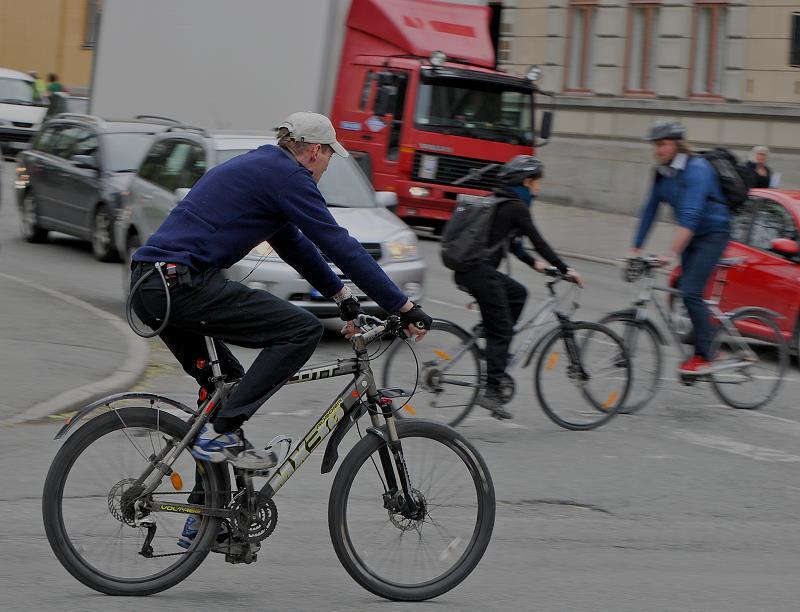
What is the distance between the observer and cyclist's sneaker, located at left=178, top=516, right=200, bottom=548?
5.00 m

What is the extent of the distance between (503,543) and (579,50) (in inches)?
924

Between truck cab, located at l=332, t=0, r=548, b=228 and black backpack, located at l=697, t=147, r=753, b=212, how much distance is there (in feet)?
32.1

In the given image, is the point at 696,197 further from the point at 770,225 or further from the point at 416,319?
the point at 416,319

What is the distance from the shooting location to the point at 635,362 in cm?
916

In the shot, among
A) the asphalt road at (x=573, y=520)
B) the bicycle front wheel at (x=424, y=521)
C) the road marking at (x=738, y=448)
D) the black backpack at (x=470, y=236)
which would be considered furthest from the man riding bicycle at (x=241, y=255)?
the road marking at (x=738, y=448)

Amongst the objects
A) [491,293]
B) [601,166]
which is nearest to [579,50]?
[601,166]

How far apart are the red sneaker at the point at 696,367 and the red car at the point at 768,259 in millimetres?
1851

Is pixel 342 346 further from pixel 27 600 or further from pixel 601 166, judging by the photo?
pixel 601 166

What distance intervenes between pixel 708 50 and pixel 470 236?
18213 mm

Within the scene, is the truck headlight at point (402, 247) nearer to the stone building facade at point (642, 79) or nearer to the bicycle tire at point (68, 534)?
the bicycle tire at point (68, 534)

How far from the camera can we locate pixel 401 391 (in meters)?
5.09

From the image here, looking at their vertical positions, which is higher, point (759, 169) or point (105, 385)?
point (759, 169)

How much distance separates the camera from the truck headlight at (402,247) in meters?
12.0

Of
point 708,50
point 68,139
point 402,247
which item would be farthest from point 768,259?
point 708,50
